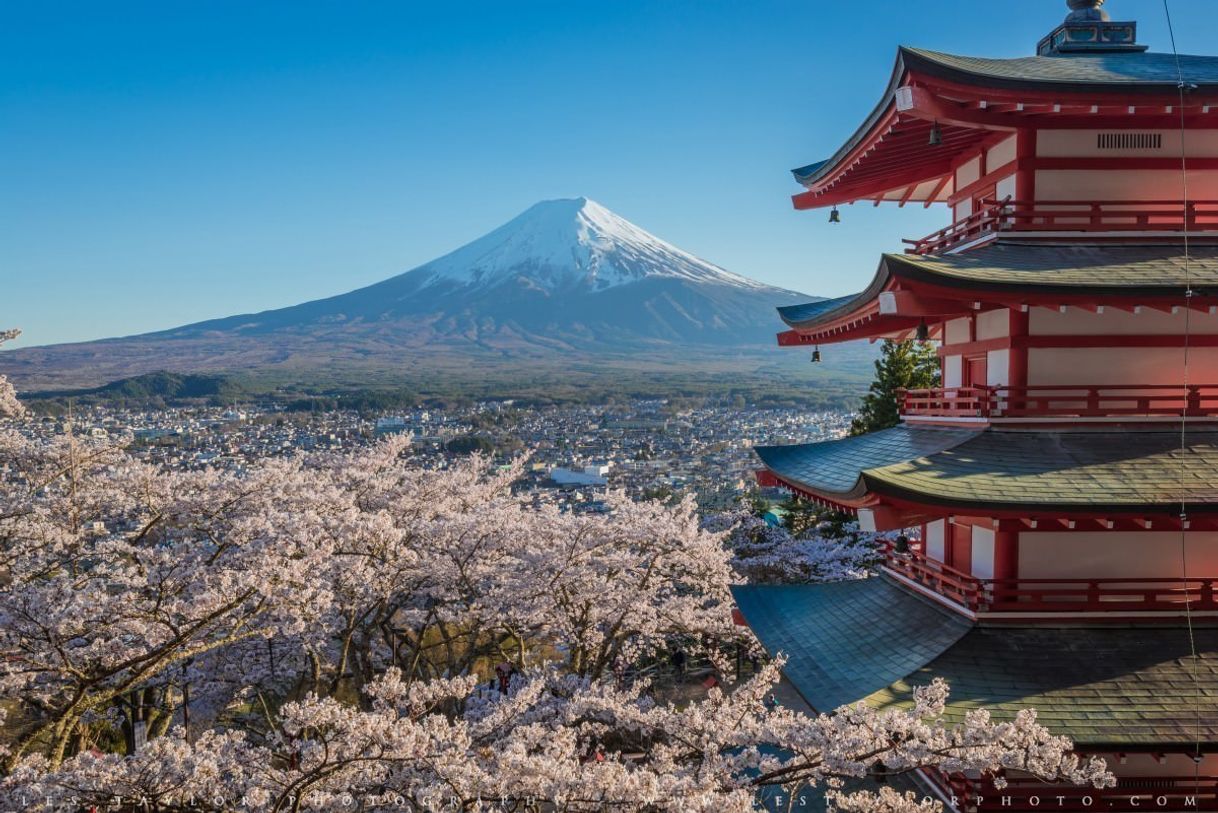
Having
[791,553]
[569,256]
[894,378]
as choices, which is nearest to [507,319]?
[569,256]

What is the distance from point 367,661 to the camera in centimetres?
Answer: 1359

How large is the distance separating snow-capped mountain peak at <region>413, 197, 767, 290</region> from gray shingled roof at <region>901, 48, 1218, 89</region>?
5179 inches

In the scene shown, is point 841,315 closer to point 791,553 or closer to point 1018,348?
point 1018,348

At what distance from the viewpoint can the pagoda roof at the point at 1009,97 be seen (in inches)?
291

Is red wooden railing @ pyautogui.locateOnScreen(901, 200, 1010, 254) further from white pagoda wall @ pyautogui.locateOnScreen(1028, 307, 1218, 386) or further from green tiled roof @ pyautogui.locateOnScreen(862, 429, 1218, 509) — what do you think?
green tiled roof @ pyautogui.locateOnScreen(862, 429, 1218, 509)

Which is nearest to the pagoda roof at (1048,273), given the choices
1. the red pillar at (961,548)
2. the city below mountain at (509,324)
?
the red pillar at (961,548)

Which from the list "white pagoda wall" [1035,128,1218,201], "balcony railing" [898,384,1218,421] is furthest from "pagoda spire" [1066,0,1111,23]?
"balcony railing" [898,384,1218,421]

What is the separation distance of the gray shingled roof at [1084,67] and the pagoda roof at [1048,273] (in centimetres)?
152

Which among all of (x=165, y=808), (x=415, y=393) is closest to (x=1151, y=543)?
(x=165, y=808)

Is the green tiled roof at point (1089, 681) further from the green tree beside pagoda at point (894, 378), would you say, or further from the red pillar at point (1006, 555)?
the green tree beside pagoda at point (894, 378)

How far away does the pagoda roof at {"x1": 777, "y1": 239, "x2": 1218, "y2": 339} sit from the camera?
23.2 feet

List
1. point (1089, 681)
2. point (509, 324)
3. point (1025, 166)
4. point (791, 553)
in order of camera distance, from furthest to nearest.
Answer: point (509, 324) → point (791, 553) → point (1025, 166) → point (1089, 681)

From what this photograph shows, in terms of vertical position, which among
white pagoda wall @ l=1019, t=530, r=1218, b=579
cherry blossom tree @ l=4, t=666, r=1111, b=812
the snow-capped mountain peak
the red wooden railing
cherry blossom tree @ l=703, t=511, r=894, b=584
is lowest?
cherry blossom tree @ l=703, t=511, r=894, b=584

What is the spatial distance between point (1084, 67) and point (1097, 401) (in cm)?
361
